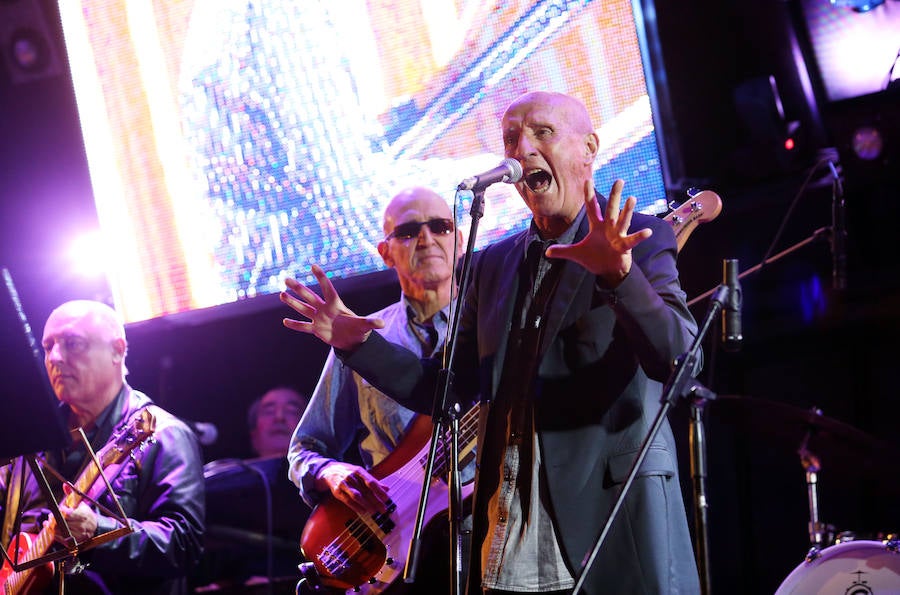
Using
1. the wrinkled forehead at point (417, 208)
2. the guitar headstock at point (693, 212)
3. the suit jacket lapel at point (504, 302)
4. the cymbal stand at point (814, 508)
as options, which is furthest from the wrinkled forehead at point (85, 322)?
the cymbal stand at point (814, 508)

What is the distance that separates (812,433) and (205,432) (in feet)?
10.1

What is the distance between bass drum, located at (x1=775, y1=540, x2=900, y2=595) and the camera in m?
3.27

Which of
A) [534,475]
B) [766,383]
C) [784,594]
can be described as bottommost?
[784,594]

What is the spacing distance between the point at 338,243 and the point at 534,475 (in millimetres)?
2282


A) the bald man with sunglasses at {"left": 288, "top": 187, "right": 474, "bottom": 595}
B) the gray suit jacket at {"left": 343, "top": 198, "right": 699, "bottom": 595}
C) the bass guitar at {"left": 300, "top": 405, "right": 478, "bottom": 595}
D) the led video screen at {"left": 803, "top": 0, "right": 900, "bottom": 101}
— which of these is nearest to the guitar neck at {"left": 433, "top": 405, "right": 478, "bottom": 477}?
the bass guitar at {"left": 300, "top": 405, "right": 478, "bottom": 595}

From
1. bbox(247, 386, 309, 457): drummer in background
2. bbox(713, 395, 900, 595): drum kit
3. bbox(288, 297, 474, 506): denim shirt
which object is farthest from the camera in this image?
bbox(247, 386, 309, 457): drummer in background

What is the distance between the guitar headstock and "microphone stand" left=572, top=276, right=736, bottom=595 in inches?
35.3

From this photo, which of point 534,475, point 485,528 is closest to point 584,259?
point 534,475

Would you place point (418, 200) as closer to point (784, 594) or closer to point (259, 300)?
point (259, 300)

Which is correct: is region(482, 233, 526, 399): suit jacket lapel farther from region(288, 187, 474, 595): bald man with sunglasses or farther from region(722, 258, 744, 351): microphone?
region(288, 187, 474, 595): bald man with sunglasses

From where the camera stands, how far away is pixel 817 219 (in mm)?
4109

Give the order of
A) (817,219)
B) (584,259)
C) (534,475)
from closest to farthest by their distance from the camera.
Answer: (584,259) < (534,475) < (817,219)

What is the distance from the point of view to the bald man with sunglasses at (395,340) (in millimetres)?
3584

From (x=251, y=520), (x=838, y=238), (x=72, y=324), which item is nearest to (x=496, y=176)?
(x=838, y=238)
